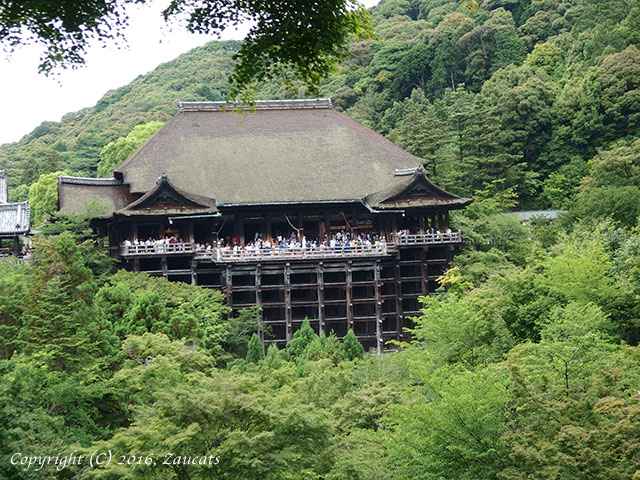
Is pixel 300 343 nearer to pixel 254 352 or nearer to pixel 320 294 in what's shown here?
pixel 254 352

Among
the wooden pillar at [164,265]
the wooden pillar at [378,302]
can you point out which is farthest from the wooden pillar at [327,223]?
the wooden pillar at [164,265]

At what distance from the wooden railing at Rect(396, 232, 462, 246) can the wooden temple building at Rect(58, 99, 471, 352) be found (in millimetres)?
54

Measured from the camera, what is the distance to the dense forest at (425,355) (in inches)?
487

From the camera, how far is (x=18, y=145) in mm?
86062

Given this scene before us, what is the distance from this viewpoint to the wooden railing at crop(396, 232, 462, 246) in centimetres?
3506

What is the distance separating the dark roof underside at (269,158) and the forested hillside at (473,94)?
4.42 m

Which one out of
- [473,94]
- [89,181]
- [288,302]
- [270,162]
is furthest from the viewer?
[473,94]

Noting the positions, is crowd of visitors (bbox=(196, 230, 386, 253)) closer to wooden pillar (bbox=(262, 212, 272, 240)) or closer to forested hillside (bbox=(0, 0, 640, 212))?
wooden pillar (bbox=(262, 212, 272, 240))

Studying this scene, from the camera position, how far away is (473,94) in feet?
205

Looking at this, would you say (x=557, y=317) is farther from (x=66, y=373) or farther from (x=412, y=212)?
(x=412, y=212)

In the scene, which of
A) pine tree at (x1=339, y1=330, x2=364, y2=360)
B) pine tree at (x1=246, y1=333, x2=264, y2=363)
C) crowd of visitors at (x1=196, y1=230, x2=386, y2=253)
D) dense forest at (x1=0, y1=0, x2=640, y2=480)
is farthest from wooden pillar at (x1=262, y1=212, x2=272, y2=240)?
pine tree at (x1=339, y1=330, x2=364, y2=360)

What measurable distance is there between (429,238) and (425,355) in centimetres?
1421

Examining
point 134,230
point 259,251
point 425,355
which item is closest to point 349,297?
point 259,251

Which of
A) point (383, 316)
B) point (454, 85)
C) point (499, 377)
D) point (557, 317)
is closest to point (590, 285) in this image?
point (557, 317)
